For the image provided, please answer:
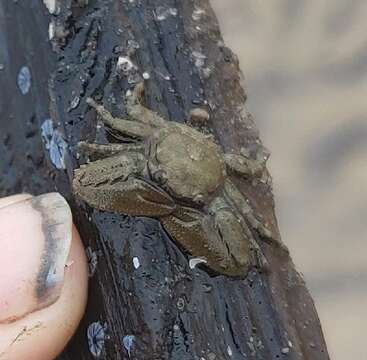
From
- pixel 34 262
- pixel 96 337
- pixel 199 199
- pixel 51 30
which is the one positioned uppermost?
pixel 51 30

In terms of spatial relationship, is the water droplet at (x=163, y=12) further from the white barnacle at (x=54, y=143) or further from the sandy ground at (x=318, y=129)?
the sandy ground at (x=318, y=129)

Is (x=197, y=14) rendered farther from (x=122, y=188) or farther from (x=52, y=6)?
(x=122, y=188)

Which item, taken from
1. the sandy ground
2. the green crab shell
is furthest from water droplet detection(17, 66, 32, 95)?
the sandy ground

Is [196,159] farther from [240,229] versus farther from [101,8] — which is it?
[101,8]

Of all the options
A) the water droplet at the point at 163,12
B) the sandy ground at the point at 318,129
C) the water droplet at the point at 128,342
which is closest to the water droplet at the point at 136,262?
the water droplet at the point at 128,342

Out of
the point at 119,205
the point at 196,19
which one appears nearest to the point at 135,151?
the point at 119,205

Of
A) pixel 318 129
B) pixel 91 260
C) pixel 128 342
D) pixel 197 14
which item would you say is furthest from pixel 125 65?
pixel 318 129

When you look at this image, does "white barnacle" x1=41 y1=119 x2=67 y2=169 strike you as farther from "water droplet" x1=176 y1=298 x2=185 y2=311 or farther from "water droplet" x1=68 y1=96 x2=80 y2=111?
"water droplet" x1=176 y1=298 x2=185 y2=311
